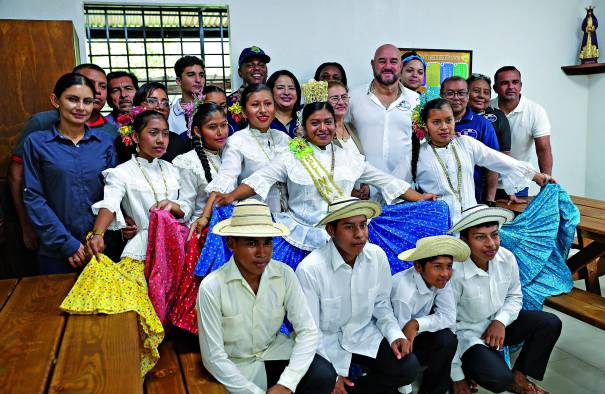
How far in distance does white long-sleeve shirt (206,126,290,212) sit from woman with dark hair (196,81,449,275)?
0.38 feet

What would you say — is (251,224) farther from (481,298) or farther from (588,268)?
(588,268)

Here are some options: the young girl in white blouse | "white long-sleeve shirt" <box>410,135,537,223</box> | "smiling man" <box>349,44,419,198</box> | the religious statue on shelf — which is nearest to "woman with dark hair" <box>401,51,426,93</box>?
"smiling man" <box>349,44,419,198</box>

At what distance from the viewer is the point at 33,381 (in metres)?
1.64

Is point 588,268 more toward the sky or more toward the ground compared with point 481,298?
more toward the ground

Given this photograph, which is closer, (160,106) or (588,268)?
(160,106)

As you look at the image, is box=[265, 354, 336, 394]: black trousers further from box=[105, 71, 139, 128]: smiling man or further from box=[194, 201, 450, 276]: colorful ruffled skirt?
box=[105, 71, 139, 128]: smiling man

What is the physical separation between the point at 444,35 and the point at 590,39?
6.85 ft

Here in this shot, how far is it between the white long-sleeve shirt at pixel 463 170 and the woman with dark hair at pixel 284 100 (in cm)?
93

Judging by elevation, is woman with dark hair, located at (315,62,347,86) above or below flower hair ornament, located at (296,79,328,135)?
above

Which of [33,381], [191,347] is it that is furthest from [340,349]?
[33,381]

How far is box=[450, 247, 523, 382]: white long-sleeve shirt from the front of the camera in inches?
110

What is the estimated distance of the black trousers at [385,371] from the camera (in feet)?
8.32

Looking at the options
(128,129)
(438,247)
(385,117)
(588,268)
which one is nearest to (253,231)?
(438,247)

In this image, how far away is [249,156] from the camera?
3.09 meters
